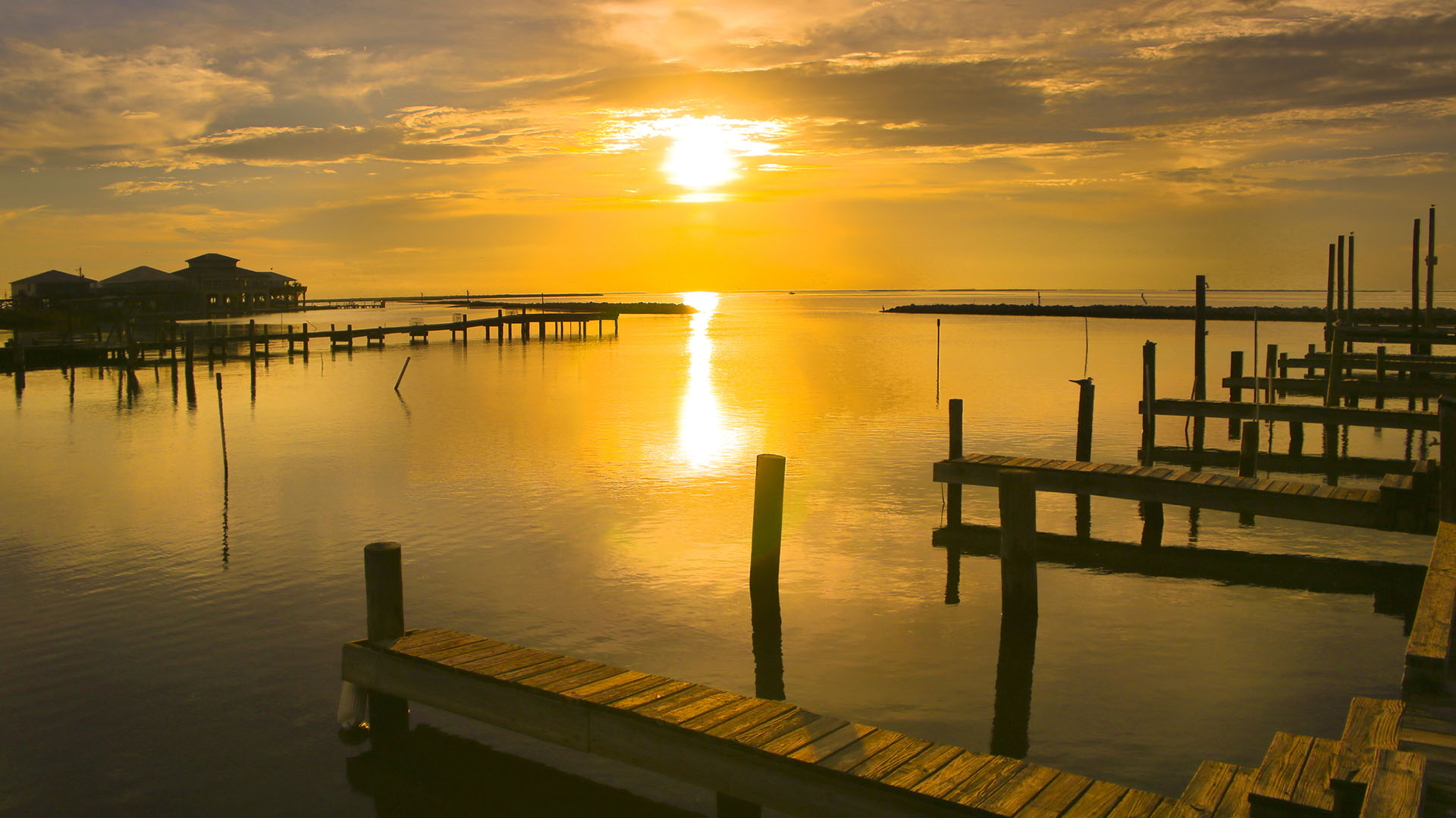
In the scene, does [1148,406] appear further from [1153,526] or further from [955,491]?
[955,491]

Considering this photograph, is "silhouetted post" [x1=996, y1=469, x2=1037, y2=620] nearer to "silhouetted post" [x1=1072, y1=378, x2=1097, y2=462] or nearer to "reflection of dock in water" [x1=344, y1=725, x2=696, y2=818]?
"reflection of dock in water" [x1=344, y1=725, x2=696, y2=818]

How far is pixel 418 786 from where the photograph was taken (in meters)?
8.82

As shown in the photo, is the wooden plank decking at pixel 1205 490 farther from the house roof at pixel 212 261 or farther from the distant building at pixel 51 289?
the house roof at pixel 212 261

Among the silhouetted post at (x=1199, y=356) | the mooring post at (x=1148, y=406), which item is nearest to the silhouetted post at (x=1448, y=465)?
the mooring post at (x=1148, y=406)

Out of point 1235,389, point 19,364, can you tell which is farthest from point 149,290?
point 1235,389

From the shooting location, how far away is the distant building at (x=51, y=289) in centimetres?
9456

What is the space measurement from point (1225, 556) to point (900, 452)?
420 inches

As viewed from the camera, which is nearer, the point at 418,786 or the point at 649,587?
the point at 418,786

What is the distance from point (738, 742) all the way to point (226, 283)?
129778mm

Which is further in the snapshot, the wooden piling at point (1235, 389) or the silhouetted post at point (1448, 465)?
the wooden piling at point (1235, 389)

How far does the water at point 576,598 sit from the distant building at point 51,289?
7448 cm

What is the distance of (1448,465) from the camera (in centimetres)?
1191

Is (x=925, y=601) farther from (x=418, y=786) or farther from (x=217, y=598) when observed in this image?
(x=217, y=598)

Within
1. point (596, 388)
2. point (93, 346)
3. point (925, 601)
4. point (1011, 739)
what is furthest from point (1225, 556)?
point (93, 346)
